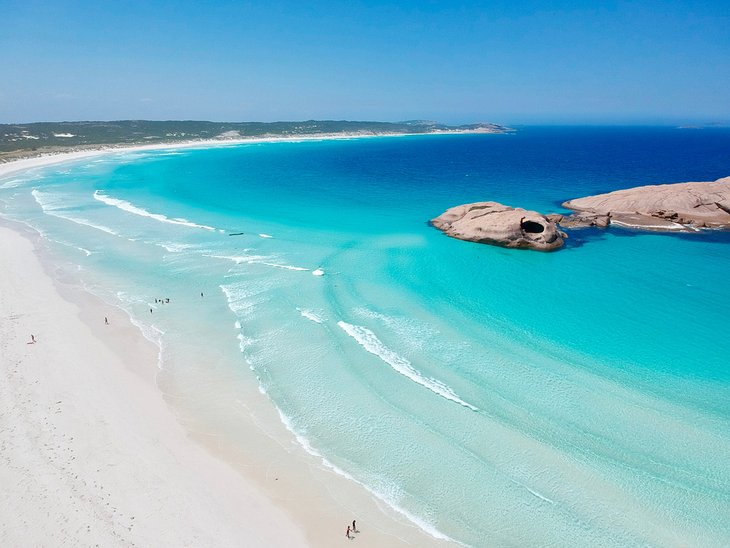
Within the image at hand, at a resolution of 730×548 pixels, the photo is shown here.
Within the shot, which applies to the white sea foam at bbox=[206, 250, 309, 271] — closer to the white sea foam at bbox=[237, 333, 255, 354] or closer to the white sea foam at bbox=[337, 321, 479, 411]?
the white sea foam at bbox=[337, 321, 479, 411]

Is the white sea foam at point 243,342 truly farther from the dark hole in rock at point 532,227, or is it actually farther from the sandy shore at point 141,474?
the dark hole in rock at point 532,227

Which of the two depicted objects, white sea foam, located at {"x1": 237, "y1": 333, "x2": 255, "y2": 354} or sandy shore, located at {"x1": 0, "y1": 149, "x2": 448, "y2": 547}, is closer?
sandy shore, located at {"x1": 0, "y1": 149, "x2": 448, "y2": 547}

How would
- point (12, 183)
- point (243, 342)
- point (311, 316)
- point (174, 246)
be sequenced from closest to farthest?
1. point (243, 342)
2. point (311, 316)
3. point (174, 246)
4. point (12, 183)

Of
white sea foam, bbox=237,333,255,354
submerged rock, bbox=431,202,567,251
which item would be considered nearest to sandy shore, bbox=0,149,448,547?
white sea foam, bbox=237,333,255,354

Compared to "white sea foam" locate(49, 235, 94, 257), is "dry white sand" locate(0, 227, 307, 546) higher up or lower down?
lower down

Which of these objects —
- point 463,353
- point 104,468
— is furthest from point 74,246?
point 463,353

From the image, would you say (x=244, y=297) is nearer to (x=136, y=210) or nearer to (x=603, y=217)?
(x=136, y=210)

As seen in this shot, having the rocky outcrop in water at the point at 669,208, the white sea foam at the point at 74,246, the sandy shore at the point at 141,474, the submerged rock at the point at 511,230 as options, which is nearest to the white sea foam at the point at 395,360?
the sandy shore at the point at 141,474

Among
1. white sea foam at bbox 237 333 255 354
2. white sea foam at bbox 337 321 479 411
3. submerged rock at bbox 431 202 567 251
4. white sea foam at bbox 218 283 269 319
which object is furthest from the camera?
submerged rock at bbox 431 202 567 251
